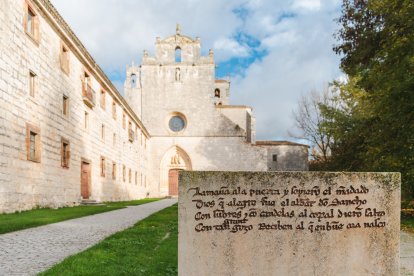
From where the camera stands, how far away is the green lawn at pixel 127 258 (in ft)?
15.1

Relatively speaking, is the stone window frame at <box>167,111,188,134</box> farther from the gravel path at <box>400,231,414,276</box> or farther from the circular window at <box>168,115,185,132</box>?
the gravel path at <box>400,231,414,276</box>

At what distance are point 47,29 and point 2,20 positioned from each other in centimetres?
404

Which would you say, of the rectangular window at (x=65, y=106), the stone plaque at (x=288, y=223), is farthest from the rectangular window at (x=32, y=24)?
the stone plaque at (x=288, y=223)

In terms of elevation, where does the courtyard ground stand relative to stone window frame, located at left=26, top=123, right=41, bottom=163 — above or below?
below

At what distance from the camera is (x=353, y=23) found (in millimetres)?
14117

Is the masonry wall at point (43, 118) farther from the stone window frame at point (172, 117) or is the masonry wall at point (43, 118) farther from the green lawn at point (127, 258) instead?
the stone window frame at point (172, 117)

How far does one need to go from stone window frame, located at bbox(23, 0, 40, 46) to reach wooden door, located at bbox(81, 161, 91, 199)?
7601 millimetres

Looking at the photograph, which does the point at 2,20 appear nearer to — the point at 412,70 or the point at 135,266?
the point at 135,266

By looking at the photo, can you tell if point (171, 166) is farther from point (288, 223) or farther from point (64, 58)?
point (288, 223)

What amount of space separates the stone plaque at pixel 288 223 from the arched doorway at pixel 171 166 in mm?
34805

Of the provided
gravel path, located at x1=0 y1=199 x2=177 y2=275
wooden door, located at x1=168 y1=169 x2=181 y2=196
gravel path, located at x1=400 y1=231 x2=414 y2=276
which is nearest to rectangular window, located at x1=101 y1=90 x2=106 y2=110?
wooden door, located at x1=168 y1=169 x2=181 y2=196

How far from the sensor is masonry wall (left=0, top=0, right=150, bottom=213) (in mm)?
12195

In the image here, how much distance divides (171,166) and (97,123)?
1645 centimetres

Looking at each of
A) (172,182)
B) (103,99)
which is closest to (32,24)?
(103,99)
